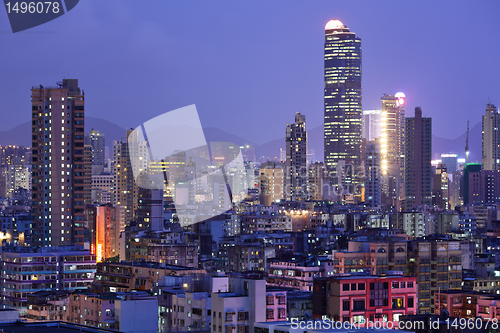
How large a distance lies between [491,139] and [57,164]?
350 feet

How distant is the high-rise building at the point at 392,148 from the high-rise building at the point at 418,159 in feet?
6.55

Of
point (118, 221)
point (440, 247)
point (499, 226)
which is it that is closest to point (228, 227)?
point (118, 221)

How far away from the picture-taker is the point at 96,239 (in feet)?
174

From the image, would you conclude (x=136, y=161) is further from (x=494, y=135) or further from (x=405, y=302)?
(x=494, y=135)

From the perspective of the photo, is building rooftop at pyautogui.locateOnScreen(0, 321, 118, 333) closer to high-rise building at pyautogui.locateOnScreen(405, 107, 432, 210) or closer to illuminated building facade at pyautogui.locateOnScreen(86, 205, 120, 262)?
illuminated building facade at pyautogui.locateOnScreen(86, 205, 120, 262)

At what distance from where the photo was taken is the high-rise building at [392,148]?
358 ft

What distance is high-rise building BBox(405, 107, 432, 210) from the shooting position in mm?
105062

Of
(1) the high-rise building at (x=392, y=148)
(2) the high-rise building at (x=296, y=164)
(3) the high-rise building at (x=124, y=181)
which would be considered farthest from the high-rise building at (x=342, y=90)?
(3) the high-rise building at (x=124, y=181)

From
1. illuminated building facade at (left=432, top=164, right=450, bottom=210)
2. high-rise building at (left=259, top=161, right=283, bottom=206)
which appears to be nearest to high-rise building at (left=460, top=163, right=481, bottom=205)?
illuminated building facade at (left=432, top=164, right=450, bottom=210)

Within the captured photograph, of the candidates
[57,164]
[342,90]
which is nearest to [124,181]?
[57,164]

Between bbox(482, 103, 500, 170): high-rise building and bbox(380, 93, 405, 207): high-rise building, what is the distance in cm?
1329

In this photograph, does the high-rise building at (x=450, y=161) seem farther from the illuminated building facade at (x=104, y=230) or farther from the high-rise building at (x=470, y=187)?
the illuminated building facade at (x=104, y=230)

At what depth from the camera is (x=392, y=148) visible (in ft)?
415

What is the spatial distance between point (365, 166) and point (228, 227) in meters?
52.7
